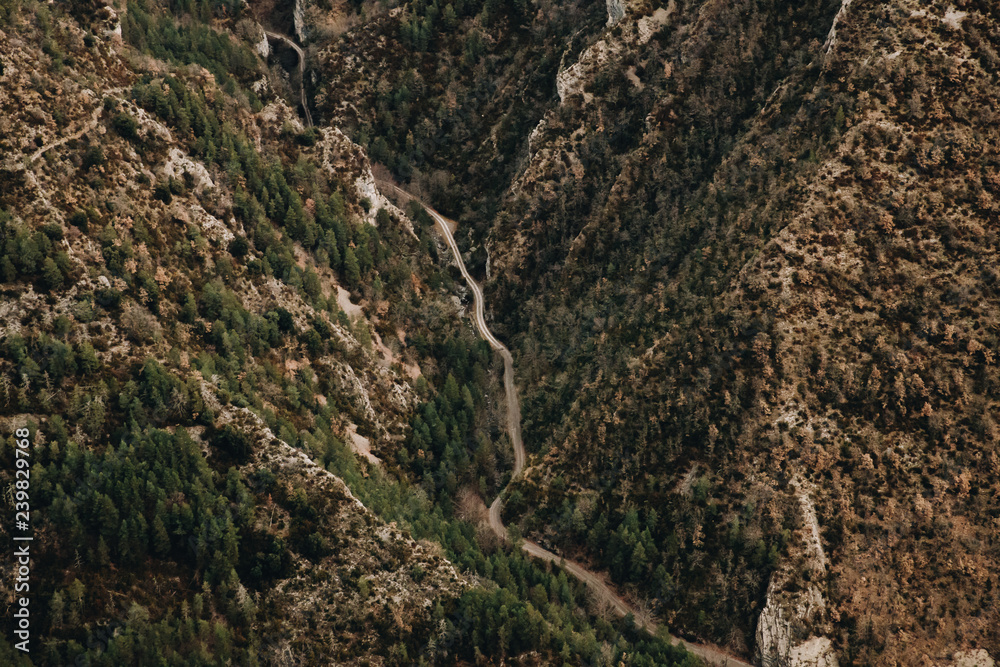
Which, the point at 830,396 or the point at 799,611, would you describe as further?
the point at 830,396

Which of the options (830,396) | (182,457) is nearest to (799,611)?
(830,396)

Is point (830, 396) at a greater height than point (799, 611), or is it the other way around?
point (830, 396)

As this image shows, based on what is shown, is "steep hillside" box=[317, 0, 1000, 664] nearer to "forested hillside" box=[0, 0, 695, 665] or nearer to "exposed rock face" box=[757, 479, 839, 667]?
"exposed rock face" box=[757, 479, 839, 667]

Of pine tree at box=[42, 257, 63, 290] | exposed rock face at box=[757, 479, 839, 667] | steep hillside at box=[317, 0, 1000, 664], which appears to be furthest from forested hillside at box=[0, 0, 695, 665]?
steep hillside at box=[317, 0, 1000, 664]

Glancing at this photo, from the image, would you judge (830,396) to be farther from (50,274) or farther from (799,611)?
(50,274)

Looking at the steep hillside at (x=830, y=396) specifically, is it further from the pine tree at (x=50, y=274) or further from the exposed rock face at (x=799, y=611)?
the pine tree at (x=50, y=274)

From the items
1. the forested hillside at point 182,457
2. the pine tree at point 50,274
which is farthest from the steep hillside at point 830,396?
the pine tree at point 50,274

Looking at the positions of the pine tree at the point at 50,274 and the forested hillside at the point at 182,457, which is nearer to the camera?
the forested hillside at the point at 182,457

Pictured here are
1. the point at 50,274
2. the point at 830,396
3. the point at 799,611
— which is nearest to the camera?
the point at 50,274

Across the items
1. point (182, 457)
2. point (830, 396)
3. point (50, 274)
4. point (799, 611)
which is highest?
point (830, 396)
